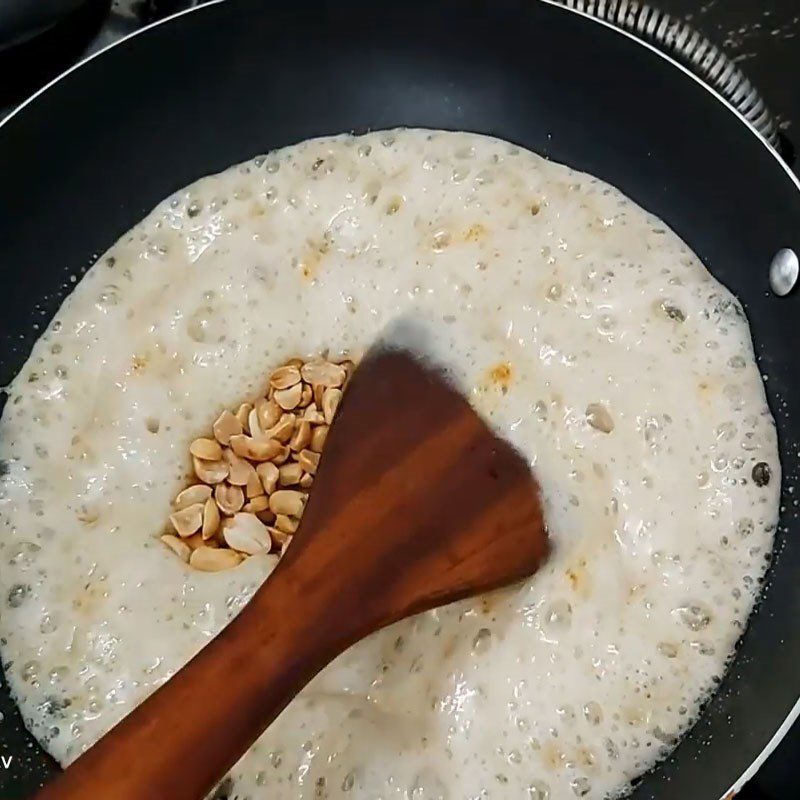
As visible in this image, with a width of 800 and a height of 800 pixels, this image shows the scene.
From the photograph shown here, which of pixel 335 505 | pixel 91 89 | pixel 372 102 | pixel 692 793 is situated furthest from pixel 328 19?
pixel 692 793

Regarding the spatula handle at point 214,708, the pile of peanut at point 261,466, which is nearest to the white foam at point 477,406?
the pile of peanut at point 261,466

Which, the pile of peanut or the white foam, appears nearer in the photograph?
the white foam

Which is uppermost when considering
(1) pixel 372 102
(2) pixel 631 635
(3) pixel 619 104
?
(3) pixel 619 104

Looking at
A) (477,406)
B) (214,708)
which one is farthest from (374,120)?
(214,708)

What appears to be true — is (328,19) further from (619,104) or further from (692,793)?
(692,793)

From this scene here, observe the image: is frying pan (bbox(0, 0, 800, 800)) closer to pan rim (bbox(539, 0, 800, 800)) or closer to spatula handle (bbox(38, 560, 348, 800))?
pan rim (bbox(539, 0, 800, 800))

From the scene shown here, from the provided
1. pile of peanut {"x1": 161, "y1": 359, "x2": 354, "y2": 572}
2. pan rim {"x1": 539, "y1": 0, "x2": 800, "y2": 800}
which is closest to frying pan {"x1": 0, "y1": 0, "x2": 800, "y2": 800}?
pan rim {"x1": 539, "y1": 0, "x2": 800, "y2": 800}

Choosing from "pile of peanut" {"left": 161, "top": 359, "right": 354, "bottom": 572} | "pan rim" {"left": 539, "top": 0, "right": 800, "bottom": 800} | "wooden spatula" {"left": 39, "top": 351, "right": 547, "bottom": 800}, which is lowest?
"pile of peanut" {"left": 161, "top": 359, "right": 354, "bottom": 572}
